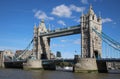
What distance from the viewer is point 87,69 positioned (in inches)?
2662

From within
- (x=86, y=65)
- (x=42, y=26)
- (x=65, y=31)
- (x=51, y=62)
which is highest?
(x=42, y=26)

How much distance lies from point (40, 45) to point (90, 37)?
→ 27525 millimetres

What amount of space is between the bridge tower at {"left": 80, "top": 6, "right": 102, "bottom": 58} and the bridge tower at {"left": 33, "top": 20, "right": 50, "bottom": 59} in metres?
22.1

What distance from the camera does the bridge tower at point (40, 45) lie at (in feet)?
321

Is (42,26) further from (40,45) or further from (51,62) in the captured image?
(51,62)

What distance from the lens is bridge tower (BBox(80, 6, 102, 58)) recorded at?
252 ft

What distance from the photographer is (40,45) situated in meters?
98.8

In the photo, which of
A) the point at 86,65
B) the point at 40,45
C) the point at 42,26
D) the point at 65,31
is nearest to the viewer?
the point at 86,65

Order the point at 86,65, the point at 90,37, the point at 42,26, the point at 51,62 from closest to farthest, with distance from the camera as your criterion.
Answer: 1. the point at 86,65
2. the point at 90,37
3. the point at 51,62
4. the point at 42,26

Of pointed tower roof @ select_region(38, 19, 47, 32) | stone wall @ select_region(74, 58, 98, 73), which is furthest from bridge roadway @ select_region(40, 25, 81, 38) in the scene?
stone wall @ select_region(74, 58, 98, 73)

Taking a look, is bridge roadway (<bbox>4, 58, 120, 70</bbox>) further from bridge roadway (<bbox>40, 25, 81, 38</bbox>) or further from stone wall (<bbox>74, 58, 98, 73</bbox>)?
bridge roadway (<bbox>40, 25, 81, 38</bbox>)

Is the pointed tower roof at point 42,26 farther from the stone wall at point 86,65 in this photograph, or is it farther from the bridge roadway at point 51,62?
the stone wall at point 86,65

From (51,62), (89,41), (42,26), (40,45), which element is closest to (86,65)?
(89,41)

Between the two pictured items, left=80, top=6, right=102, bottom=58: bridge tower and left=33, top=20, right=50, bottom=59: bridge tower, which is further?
left=33, top=20, right=50, bottom=59: bridge tower
